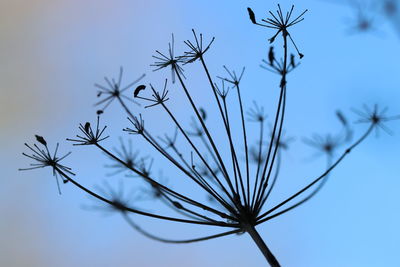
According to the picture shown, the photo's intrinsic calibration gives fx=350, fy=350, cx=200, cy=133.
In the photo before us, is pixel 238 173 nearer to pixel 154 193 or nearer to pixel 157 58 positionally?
pixel 154 193

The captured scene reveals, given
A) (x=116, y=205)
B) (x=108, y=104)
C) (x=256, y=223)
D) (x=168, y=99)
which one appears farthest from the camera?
(x=168, y=99)

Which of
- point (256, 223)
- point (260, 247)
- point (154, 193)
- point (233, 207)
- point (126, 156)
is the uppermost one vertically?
point (126, 156)

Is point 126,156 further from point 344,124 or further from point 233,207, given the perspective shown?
point 344,124

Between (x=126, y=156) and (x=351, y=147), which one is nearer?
(x=351, y=147)

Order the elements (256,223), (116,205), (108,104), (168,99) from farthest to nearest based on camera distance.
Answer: (168,99) → (108,104) → (256,223) → (116,205)

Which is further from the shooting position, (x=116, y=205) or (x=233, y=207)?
(x=233, y=207)

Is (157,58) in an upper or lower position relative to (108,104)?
upper

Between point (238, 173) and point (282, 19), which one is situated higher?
point (282, 19)

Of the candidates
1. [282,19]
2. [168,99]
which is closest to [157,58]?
[168,99]

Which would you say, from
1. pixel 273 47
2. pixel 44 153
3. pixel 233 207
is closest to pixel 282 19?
pixel 273 47
